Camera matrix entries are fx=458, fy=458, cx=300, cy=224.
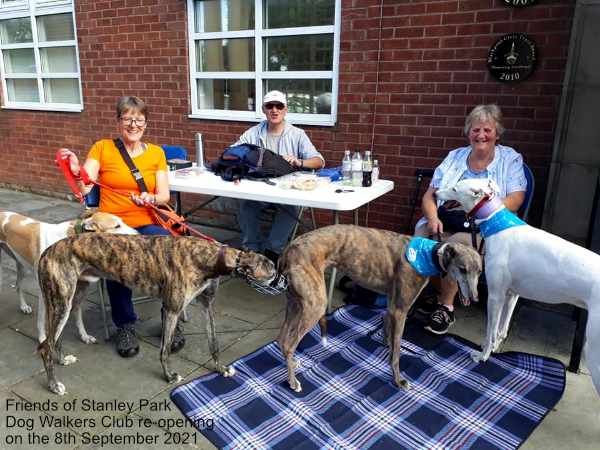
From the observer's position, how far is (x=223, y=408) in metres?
2.54

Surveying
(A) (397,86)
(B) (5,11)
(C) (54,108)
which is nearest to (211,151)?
(A) (397,86)

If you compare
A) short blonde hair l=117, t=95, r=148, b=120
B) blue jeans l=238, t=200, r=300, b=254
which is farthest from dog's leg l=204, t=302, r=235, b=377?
blue jeans l=238, t=200, r=300, b=254

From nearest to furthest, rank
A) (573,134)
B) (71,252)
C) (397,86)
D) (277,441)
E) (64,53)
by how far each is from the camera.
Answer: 1. (277,441)
2. (71,252)
3. (573,134)
4. (397,86)
5. (64,53)

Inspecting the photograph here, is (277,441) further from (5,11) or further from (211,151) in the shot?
Answer: (5,11)

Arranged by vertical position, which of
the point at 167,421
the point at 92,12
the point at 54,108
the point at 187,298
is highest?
the point at 92,12

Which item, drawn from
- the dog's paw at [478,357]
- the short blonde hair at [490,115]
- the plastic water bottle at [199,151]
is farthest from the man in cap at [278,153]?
the dog's paw at [478,357]

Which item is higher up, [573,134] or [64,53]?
[64,53]

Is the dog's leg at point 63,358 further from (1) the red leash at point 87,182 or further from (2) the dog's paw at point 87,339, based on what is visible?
(1) the red leash at point 87,182

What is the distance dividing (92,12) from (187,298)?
5.44 meters

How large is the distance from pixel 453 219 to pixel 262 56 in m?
3.08

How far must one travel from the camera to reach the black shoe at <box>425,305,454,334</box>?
336cm

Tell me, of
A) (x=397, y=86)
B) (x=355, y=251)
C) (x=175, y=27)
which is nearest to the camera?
(x=355, y=251)

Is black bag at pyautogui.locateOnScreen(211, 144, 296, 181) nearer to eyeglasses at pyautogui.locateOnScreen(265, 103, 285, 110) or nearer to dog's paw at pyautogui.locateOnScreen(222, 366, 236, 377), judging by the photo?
eyeglasses at pyautogui.locateOnScreen(265, 103, 285, 110)

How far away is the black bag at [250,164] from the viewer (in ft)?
12.5
